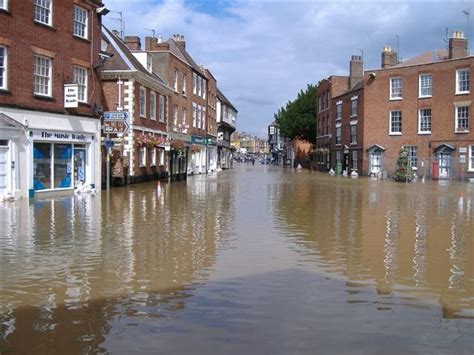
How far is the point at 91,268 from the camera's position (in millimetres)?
8430

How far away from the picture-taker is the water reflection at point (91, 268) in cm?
563

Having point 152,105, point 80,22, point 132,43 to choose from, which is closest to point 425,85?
point 152,105

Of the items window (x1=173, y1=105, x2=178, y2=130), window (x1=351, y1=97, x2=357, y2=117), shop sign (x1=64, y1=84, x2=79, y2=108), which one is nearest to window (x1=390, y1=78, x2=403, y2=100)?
window (x1=351, y1=97, x2=357, y2=117)

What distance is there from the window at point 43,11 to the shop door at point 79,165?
541 cm

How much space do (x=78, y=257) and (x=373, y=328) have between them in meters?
5.43

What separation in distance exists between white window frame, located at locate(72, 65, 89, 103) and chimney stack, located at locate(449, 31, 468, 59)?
31.9m

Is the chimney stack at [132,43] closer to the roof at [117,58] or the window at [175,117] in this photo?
the window at [175,117]

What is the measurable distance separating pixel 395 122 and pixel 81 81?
31419 mm

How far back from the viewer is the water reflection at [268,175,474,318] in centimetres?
747

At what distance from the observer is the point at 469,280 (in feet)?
26.0

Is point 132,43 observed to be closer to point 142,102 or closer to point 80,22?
point 142,102

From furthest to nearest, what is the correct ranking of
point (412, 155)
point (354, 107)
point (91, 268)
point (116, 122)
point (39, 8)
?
point (354, 107) < point (412, 155) < point (116, 122) < point (39, 8) < point (91, 268)

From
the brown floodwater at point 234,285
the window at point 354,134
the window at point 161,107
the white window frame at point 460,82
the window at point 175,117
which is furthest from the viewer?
the window at point 354,134

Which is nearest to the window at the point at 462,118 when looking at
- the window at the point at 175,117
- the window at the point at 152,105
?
the window at the point at 175,117
